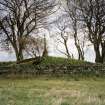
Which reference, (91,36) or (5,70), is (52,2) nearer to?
(91,36)

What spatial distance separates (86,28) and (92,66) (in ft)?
36.2

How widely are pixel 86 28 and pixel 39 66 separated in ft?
40.8

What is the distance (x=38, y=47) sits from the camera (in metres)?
37.7

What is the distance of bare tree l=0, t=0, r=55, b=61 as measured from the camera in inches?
1364

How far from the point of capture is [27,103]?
11062 mm

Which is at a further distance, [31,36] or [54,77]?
[31,36]

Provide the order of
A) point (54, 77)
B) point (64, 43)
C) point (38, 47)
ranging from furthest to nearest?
point (64, 43) → point (38, 47) → point (54, 77)

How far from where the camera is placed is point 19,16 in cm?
3484

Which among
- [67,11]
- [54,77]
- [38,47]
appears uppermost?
[67,11]

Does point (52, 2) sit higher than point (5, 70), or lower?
higher

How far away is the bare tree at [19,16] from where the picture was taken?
114ft

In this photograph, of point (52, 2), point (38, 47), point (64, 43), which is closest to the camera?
point (52, 2)

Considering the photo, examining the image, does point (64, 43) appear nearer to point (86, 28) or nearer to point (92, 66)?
point (86, 28)

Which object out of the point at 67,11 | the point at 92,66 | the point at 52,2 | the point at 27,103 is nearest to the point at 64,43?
the point at 67,11
